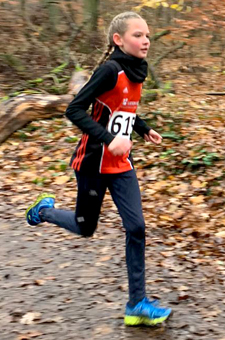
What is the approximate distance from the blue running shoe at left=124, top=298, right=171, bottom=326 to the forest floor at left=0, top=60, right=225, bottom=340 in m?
0.07

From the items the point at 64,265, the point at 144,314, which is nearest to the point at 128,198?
the point at 144,314

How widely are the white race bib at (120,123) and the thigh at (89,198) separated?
337 millimetres

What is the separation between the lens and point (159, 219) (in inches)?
246

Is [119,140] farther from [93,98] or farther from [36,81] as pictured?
[36,81]

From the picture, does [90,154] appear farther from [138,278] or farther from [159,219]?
[159,219]

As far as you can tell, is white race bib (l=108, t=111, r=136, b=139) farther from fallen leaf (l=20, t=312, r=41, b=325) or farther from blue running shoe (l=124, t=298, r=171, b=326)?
fallen leaf (l=20, t=312, r=41, b=325)

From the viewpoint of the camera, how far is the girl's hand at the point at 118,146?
340 centimetres

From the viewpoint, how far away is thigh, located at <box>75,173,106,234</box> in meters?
3.77

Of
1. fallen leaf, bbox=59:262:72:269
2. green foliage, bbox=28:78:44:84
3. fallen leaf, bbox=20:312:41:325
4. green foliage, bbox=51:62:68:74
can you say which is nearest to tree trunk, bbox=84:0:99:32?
green foliage, bbox=51:62:68:74

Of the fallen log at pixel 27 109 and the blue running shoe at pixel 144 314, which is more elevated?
the fallen log at pixel 27 109

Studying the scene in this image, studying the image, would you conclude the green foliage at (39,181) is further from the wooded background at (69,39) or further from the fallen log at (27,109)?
the wooded background at (69,39)

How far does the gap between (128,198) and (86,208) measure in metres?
0.40

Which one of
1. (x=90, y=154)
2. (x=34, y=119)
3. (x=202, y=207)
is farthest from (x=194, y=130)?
(x=90, y=154)

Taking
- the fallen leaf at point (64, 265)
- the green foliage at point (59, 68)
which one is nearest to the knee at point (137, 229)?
the fallen leaf at point (64, 265)
